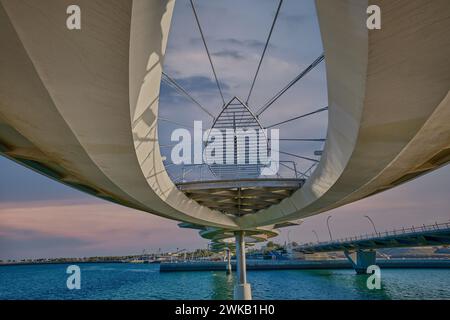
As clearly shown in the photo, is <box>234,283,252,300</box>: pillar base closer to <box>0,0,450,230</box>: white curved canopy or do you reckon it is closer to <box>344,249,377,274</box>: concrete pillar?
<box>0,0,450,230</box>: white curved canopy

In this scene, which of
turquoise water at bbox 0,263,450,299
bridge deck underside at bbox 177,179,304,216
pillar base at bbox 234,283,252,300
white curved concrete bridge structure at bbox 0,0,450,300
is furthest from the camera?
turquoise water at bbox 0,263,450,299

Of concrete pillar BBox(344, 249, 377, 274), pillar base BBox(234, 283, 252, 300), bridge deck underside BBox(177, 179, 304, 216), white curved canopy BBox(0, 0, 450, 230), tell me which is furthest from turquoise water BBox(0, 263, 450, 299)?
white curved canopy BBox(0, 0, 450, 230)

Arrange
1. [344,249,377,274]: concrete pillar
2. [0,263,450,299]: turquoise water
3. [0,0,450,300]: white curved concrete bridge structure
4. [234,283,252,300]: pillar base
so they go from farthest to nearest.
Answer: [344,249,377,274]: concrete pillar < [0,263,450,299]: turquoise water < [234,283,252,300]: pillar base < [0,0,450,300]: white curved concrete bridge structure

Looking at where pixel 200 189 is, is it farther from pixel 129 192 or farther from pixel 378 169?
pixel 378 169

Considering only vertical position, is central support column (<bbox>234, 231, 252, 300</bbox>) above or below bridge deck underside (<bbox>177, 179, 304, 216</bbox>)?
below

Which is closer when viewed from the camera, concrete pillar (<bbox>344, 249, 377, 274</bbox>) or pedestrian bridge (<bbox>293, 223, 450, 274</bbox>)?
pedestrian bridge (<bbox>293, 223, 450, 274</bbox>)

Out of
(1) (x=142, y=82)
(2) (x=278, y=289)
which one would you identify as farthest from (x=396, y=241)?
(1) (x=142, y=82)

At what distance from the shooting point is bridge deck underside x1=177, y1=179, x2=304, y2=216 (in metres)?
22.0

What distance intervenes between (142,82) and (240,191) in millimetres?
17927

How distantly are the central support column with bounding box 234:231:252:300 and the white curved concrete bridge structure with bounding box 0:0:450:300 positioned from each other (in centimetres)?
2449

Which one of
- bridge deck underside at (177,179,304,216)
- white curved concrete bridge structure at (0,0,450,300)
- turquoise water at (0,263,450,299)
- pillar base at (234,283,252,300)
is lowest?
turquoise water at (0,263,450,299)

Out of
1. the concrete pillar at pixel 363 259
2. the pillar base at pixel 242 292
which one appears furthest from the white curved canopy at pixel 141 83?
the concrete pillar at pixel 363 259

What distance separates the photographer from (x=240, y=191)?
25.4 metres

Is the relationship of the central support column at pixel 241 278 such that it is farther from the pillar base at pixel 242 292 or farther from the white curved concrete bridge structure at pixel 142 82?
the white curved concrete bridge structure at pixel 142 82
